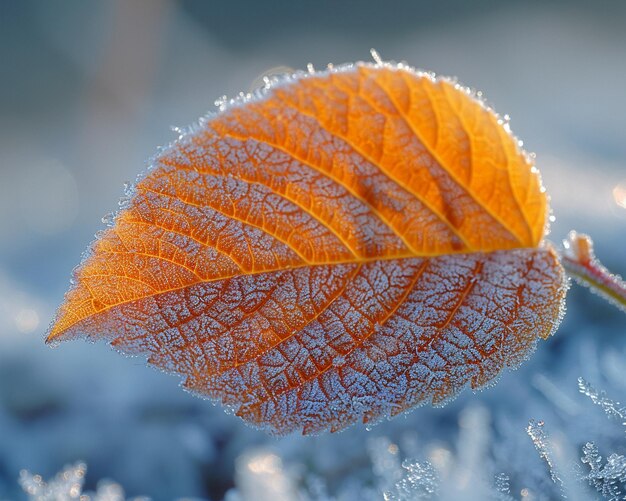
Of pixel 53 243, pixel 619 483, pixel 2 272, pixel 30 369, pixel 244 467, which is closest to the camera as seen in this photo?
pixel 619 483

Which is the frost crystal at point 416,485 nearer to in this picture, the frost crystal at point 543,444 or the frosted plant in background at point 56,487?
the frost crystal at point 543,444

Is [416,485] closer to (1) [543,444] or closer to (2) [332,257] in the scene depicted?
(1) [543,444]

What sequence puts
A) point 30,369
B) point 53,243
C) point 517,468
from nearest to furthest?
point 517,468
point 30,369
point 53,243

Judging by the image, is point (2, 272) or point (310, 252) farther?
Answer: point (2, 272)

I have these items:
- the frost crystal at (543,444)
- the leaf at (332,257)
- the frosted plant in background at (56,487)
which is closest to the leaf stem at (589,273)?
the leaf at (332,257)

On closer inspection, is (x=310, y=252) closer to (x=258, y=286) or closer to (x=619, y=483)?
(x=258, y=286)

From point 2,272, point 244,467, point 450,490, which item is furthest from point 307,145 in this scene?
point 2,272

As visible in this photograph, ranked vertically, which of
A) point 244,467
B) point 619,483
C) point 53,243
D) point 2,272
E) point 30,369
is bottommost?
point 619,483
